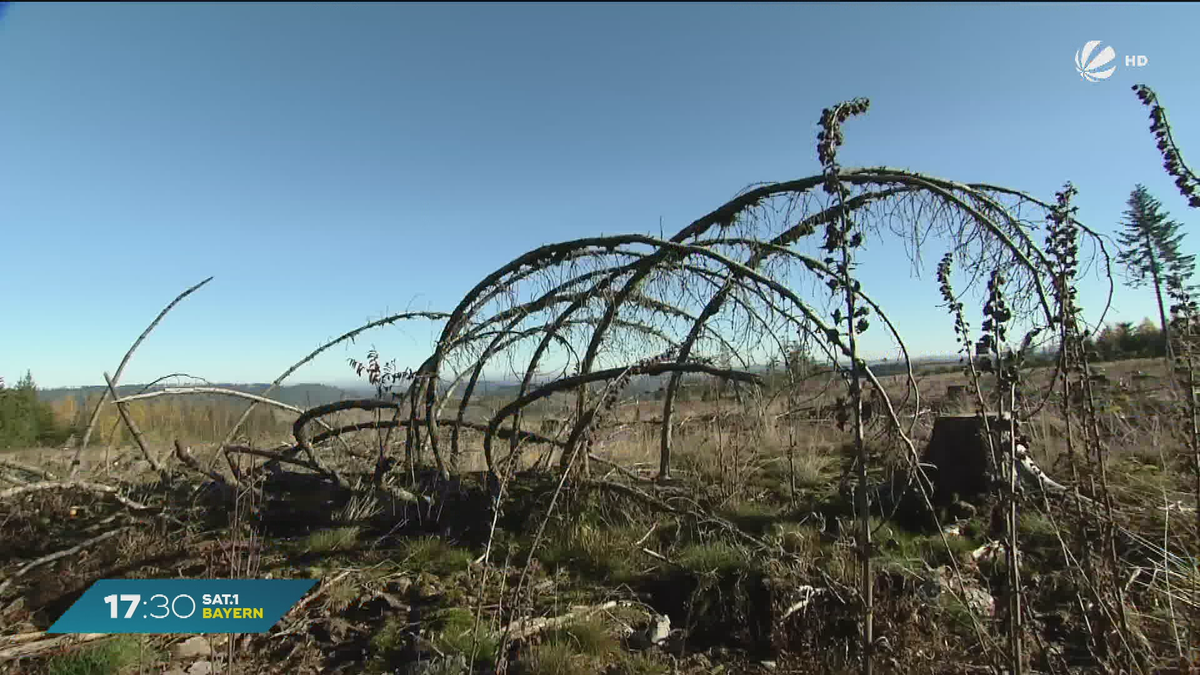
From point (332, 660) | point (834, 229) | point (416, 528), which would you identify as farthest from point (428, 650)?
point (834, 229)

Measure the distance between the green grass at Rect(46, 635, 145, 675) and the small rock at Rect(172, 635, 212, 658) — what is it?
215mm

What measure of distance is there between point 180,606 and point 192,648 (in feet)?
0.86

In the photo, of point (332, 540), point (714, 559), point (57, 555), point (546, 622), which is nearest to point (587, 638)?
point (546, 622)

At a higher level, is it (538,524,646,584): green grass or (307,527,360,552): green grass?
(307,527,360,552): green grass

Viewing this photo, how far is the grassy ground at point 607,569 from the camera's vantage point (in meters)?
3.12

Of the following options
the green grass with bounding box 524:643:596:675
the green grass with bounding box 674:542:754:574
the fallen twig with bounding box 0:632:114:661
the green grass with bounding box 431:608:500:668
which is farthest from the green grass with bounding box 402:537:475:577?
the fallen twig with bounding box 0:632:114:661

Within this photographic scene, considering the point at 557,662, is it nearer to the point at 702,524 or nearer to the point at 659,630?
the point at 659,630

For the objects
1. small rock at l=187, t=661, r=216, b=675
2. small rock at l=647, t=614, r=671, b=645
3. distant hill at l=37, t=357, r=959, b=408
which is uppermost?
distant hill at l=37, t=357, r=959, b=408

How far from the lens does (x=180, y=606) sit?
3375 mm

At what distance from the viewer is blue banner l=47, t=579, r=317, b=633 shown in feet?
10.3

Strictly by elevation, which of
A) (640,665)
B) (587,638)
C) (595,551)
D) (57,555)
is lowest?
(640,665)

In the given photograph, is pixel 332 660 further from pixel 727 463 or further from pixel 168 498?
pixel 727 463

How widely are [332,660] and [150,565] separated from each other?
2011mm

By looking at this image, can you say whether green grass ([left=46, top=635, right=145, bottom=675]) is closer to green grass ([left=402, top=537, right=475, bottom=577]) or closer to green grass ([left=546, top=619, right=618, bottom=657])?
green grass ([left=402, top=537, right=475, bottom=577])
